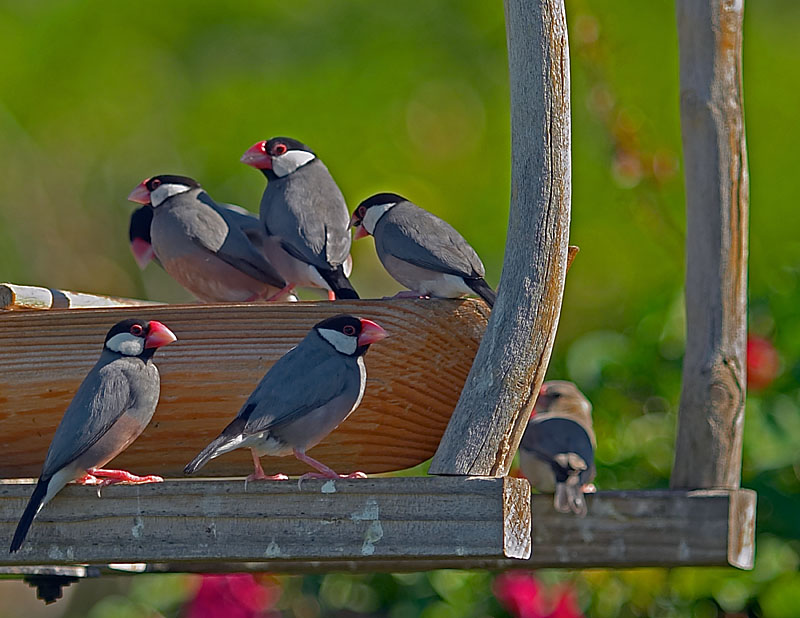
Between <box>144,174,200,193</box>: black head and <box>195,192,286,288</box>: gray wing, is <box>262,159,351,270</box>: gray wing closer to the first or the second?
<box>195,192,286,288</box>: gray wing

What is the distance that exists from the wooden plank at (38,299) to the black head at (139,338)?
41cm

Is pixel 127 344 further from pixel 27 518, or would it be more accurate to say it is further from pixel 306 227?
pixel 306 227

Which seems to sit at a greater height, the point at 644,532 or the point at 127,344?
the point at 127,344

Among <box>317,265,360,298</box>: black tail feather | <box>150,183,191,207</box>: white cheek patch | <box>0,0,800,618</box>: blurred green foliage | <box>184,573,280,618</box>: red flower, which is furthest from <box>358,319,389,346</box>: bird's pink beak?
<box>0,0,800,618</box>: blurred green foliage

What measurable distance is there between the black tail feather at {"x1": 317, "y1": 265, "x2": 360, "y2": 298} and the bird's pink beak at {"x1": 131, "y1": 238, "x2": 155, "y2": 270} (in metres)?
0.91

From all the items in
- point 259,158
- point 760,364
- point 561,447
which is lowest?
point 561,447

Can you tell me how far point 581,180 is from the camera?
7223 millimetres

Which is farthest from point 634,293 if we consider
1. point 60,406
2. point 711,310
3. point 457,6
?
point 60,406

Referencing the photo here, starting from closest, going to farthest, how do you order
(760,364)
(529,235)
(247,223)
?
1. (529,235)
2. (247,223)
3. (760,364)

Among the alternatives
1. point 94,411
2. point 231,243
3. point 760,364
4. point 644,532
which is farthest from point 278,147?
point 760,364

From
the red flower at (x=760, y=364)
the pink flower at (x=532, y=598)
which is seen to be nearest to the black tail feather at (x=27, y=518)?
the pink flower at (x=532, y=598)

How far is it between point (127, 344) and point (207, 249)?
2.32ft

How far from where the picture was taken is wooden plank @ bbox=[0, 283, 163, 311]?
2.30 metres

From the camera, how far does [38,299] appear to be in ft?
7.78
